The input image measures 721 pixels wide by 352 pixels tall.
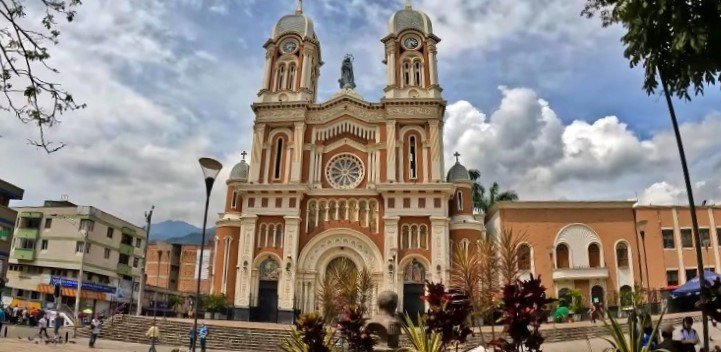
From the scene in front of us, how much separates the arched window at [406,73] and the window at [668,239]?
69.8 ft

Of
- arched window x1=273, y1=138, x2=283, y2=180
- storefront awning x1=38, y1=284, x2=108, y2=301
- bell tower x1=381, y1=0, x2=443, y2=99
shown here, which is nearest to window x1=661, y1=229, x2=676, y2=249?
bell tower x1=381, y1=0, x2=443, y2=99

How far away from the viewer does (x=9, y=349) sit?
18.2 meters

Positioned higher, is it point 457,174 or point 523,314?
point 457,174

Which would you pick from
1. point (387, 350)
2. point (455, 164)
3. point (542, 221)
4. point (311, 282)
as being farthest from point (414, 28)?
point (387, 350)

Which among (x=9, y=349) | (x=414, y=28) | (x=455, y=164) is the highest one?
(x=414, y=28)

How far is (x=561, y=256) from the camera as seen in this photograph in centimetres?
3806

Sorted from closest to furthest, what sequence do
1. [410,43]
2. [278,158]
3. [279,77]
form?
[278,158] < [279,77] < [410,43]

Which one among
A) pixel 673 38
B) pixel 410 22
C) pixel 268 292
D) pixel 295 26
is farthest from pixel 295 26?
pixel 673 38

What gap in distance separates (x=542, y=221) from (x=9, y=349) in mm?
32013

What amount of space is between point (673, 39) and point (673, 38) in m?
0.11

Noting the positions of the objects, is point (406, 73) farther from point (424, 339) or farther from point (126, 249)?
point (424, 339)

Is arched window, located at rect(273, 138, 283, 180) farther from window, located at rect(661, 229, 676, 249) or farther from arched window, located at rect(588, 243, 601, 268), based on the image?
window, located at rect(661, 229, 676, 249)

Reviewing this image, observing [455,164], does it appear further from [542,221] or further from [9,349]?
[9,349]

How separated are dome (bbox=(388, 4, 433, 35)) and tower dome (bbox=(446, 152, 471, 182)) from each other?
11.5 metres
